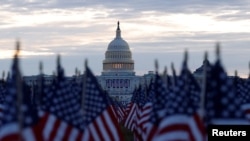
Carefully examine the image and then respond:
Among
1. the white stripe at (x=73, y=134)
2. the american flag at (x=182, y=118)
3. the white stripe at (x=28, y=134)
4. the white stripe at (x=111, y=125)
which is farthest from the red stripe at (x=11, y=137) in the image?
the white stripe at (x=111, y=125)

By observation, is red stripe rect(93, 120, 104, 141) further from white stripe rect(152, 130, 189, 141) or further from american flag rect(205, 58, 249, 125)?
american flag rect(205, 58, 249, 125)

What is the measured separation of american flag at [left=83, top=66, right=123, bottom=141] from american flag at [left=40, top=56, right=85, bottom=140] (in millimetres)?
1078

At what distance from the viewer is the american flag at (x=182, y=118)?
1433cm

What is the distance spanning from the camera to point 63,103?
16.4 metres

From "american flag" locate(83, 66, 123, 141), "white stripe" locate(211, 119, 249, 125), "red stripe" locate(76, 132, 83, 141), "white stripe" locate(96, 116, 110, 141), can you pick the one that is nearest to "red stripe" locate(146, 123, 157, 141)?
"american flag" locate(83, 66, 123, 141)

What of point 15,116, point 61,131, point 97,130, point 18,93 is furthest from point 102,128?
point 18,93

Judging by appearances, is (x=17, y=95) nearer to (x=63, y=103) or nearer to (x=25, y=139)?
(x=25, y=139)

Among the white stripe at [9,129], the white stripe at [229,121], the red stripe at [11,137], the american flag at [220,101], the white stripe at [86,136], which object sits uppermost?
the american flag at [220,101]

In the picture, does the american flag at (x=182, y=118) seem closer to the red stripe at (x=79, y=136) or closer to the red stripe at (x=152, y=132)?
the red stripe at (x=79, y=136)

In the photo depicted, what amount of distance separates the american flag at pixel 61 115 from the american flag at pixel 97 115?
1.08 meters

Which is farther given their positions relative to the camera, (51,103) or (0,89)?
(0,89)

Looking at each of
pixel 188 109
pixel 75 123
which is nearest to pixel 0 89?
pixel 75 123

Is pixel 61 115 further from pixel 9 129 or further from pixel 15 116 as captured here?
pixel 15 116

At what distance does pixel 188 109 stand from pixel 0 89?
16.9 m
